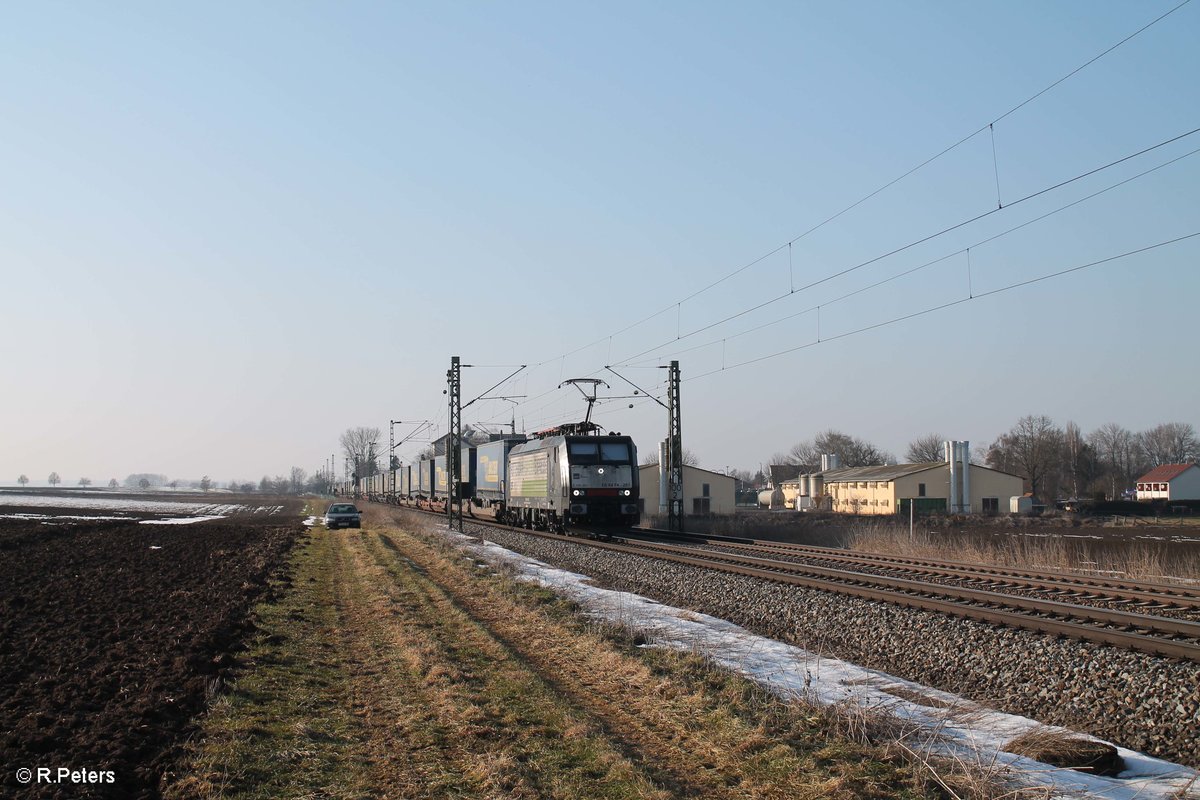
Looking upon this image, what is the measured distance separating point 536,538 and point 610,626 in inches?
820

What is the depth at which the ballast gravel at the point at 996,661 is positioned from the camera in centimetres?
809

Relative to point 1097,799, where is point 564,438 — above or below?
above

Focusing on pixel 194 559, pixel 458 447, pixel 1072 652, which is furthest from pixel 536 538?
pixel 1072 652

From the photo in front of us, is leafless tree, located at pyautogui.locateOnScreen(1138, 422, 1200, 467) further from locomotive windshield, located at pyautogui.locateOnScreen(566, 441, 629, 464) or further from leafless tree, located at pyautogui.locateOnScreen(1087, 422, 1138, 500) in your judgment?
locomotive windshield, located at pyautogui.locateOnScreen(566, 441, 629, 464)

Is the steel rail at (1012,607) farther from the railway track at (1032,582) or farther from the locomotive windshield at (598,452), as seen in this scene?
the locomotive windshield at (598,452)

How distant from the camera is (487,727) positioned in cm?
753

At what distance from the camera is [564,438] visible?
105 ft

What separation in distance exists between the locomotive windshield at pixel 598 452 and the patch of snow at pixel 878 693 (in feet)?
50.5

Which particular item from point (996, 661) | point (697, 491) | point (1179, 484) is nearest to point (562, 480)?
point (996, 661)

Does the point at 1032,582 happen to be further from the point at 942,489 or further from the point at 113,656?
the point at 942,489

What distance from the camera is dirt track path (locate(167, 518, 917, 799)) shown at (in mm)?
6207

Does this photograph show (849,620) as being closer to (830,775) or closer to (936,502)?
(830,775)

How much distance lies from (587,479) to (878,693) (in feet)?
73.7

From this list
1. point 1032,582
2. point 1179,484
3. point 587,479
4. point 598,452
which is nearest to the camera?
point 1032,582
